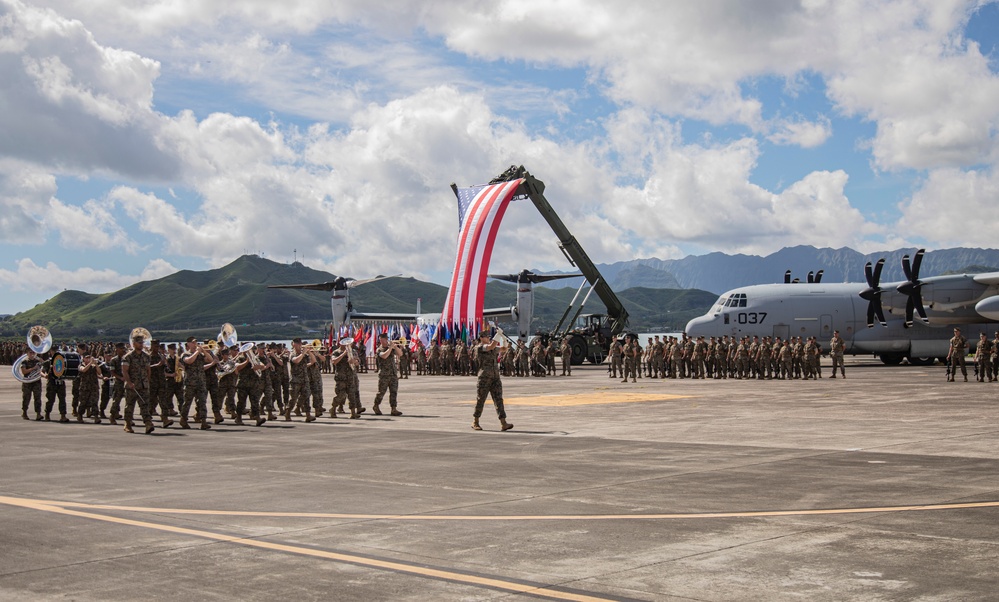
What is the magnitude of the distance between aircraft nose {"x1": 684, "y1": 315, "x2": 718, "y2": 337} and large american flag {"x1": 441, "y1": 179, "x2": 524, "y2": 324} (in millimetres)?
10049

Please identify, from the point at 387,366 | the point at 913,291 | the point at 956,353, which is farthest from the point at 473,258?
the point at 387,366

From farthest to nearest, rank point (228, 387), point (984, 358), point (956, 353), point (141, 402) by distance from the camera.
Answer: point (956, 353)
point (984, 358)
point (228, 387)
point (141, 402)

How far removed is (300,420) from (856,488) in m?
13.3

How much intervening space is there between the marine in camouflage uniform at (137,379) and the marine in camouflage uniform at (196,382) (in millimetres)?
793

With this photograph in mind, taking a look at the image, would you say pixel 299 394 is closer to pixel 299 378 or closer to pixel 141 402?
pixel 299 378

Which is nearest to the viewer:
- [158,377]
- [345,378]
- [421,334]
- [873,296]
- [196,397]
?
[196,397]

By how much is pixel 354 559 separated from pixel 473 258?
3885 cm

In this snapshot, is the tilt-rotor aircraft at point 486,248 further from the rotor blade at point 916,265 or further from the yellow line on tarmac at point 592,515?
the yellow line on tarmac at point 592,515

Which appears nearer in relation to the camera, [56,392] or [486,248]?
[56,392]

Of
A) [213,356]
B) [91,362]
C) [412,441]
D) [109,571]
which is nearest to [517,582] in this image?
[109,571]

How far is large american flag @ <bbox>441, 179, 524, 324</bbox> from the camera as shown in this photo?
148 ft

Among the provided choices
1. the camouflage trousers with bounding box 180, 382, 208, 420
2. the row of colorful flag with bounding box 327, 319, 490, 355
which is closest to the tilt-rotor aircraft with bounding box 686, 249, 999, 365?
the row of colorful flag with bounding box 327, 319, 490, 355

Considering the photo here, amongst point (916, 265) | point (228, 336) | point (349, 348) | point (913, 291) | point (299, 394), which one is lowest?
point (299, 394)

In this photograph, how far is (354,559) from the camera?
6797 millimetres
